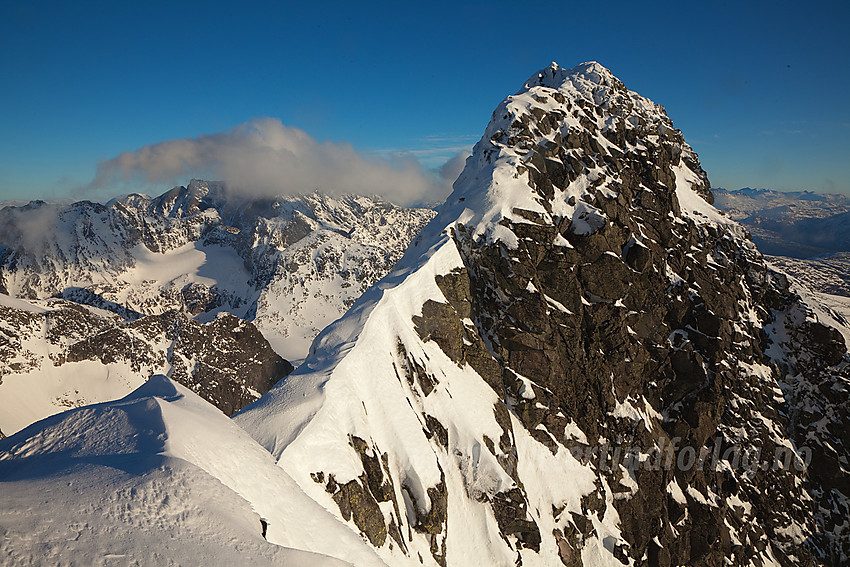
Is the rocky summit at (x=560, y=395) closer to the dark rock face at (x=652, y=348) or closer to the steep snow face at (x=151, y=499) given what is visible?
the steep snow face at (x=151, y=499)

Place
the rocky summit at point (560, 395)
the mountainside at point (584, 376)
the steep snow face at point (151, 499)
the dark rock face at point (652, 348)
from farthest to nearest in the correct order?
the dark rock face at point (652, 348) < the mountainside at point (584, 376) < the rocky summit at point (560, 395) < the steep snow face at point (151, 499)

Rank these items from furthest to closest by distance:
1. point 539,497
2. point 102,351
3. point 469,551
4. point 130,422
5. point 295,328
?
point 295,328 → point 102,351 → point 539,497 → point 469,551 → point 130,422

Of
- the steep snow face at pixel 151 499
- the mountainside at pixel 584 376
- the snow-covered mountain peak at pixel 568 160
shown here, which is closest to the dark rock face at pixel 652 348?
the mountainside at pixel 584 376

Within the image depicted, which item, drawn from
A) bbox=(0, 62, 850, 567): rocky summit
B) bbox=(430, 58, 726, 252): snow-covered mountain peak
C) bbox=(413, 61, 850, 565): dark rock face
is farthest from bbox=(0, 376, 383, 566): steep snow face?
bbox=(430, 58, 726, 252): snow-covered mountain peak

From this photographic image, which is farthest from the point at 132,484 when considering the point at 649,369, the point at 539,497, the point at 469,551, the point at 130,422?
the point at 649,369

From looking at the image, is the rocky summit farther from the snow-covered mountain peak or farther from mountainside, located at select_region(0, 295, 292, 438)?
mountainside, located at select_region(0, 295, 292, 438)

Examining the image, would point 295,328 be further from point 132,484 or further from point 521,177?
point 132,484
